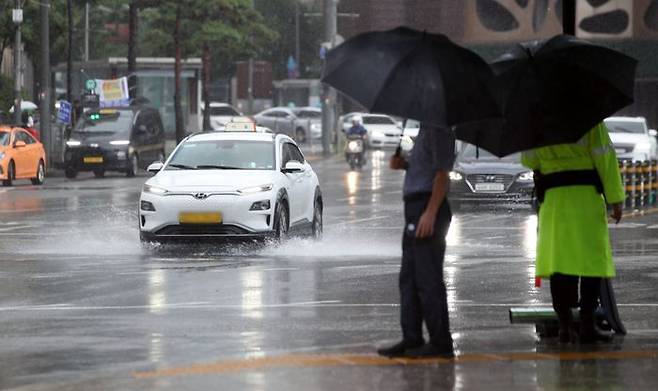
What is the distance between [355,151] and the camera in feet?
180

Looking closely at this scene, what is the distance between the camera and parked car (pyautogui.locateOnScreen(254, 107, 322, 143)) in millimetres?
94500

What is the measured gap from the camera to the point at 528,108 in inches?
431

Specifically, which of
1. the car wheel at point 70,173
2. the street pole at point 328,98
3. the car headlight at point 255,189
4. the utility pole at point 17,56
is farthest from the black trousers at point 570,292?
the street pole at point 328,98

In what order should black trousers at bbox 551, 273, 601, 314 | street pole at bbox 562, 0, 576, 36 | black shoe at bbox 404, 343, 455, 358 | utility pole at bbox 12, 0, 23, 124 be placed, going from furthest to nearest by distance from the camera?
utility pole at bbox 12, 0, 23, 124 < street pole at bbox 562, 0, 576, 36 < black trousers at bbox 551, 273, 601, 314 < black shoe at bbox 404, 343, 455, 358

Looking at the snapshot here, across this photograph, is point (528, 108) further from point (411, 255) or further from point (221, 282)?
point (221, 282)

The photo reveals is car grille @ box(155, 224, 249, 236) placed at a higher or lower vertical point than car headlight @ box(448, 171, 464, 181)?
higher

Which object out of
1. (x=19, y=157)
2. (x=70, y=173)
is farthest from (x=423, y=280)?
(x=70, y=173)

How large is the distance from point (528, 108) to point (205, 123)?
71574 mm

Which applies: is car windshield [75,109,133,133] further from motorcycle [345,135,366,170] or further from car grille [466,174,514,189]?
car grille [466,174,514,189]

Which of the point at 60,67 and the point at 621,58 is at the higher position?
the point at 621,58

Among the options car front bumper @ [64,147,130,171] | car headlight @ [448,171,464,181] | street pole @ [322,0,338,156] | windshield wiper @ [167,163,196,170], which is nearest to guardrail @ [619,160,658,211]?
car headlight @ [448,171,464,181]

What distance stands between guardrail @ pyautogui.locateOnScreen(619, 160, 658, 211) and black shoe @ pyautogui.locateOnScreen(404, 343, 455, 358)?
2130 cm

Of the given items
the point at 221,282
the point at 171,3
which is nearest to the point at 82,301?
the point at 221,282

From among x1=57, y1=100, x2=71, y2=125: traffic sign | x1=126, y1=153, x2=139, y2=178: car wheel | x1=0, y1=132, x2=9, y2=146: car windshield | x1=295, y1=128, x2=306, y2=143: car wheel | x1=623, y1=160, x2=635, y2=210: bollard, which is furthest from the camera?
x1=295, y1=128, x2=306, y2=143: car wheel
